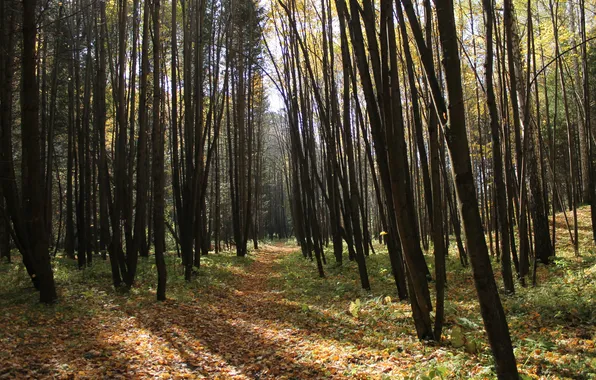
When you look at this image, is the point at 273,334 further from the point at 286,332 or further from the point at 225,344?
the point at 225,344

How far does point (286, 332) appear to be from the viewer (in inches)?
209

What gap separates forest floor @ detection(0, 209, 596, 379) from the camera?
3.66 metres

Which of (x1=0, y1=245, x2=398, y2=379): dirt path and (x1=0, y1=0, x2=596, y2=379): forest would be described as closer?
(x1=0, y1=0, x2=596, y2=379): forest

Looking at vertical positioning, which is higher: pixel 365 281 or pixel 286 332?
pixel 365 281

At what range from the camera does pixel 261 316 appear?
21.0ft

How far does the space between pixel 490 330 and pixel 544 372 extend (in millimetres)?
1222

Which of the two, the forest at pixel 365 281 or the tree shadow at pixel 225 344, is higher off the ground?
the forest at pixel 365 281

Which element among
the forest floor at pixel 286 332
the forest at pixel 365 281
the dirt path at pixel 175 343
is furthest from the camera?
the dirt path at pixel 175 343

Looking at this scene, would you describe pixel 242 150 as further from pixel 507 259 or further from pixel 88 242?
pixel 507 259

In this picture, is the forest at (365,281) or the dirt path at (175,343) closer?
the forest at (365,281)

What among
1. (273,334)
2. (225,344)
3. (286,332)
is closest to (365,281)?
(286,332)

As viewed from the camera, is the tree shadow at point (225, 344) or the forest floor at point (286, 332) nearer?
the forest floor at point (286, 332)

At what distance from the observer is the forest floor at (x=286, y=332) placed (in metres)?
3.66

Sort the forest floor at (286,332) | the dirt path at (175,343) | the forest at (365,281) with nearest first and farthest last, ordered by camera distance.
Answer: the forest at (365,281) < the forest floor at (286,332) < the dirt path at (175,343)
